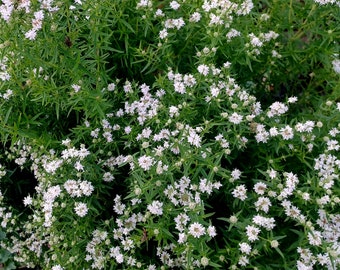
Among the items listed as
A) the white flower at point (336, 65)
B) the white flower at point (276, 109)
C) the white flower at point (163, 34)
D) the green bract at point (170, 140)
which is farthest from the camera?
the white flower at point (336, 65)

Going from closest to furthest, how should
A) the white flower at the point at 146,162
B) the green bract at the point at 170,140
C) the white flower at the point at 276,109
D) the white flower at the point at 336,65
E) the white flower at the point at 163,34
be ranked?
the white flower at the point at 146,162, the green bract at the point at 170,140, the white flower at the point at 276,109, the white flower at the point at 163,34, the white flower at the point at 336,65

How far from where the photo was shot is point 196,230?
10.4 ft

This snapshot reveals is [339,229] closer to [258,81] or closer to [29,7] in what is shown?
[258,81]

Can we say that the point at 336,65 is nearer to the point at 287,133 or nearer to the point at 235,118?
the point at 287,133

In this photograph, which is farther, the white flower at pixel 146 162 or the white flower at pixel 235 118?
the white flower at pixel 235 118

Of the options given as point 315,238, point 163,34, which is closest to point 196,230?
point 315,238

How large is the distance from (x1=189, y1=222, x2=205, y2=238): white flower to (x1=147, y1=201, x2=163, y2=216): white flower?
12.2 inches

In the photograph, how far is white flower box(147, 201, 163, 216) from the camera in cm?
334

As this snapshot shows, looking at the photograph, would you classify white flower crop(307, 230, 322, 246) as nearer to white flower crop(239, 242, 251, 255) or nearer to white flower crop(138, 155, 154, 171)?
white flower crop(239, 242, 251, 255)

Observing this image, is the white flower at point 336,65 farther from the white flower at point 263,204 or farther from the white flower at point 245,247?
the white flower at point 245,247

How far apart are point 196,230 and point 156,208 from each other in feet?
1.22

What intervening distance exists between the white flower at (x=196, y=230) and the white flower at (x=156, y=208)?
12.2 inches

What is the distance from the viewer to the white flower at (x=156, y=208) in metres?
3.34

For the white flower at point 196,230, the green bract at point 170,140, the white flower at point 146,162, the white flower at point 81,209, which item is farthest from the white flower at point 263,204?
the white flower at point 81,209
